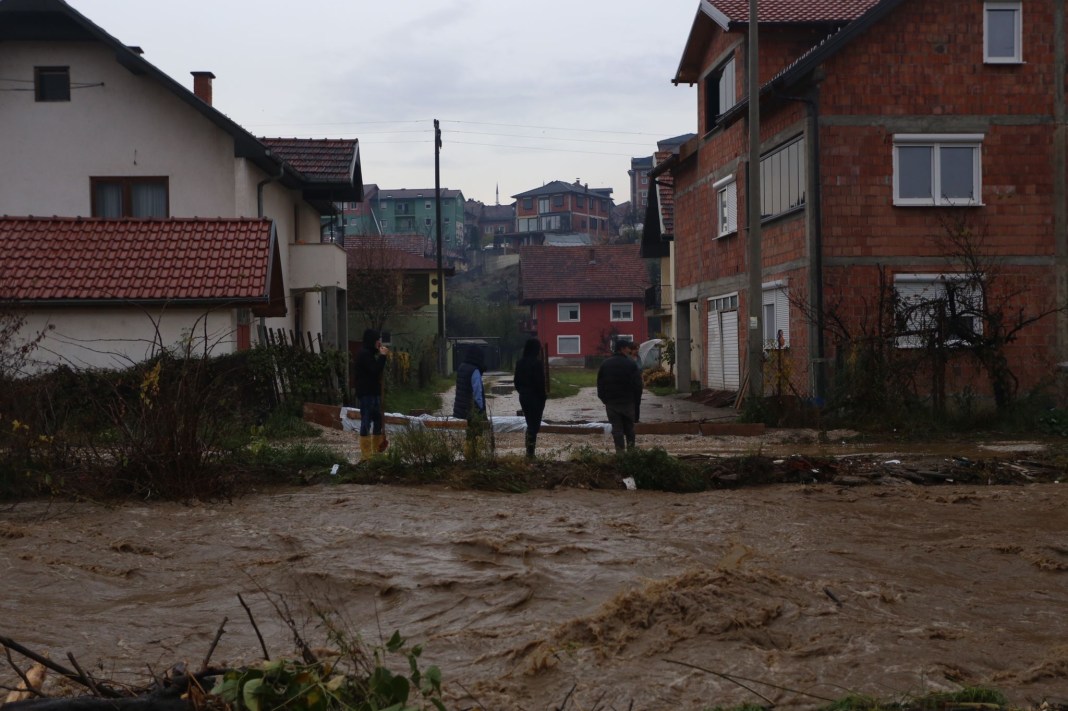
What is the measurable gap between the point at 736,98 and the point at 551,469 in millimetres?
16023

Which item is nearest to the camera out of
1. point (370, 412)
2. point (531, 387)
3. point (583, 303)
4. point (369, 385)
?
point (531, 387)

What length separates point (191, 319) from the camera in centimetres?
2097

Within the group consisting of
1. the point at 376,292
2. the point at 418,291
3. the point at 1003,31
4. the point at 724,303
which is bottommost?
the point at 724,303

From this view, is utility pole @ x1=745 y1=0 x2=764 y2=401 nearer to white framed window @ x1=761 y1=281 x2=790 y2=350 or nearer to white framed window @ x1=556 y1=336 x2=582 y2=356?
white framed window @ x1=761 y1=281 x2=790 y2=350

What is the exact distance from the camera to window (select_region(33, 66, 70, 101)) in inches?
1017

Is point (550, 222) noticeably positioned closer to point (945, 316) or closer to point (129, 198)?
point (129, 198)

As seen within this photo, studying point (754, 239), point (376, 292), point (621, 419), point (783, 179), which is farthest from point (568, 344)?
point (621, 419)

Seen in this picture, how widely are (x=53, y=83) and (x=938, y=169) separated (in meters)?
18.4

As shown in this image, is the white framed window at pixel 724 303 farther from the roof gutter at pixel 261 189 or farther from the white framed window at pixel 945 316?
the roof gutter at pixel 261 189

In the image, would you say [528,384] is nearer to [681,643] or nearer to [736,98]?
[681,643]

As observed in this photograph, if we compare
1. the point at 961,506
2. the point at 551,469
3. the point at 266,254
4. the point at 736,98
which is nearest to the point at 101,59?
the point at 266,254

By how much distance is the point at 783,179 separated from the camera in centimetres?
2511

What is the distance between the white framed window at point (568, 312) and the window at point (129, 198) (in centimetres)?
4855

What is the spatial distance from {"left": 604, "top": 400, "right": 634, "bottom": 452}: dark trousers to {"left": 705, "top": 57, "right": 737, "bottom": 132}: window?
47.5 ft
